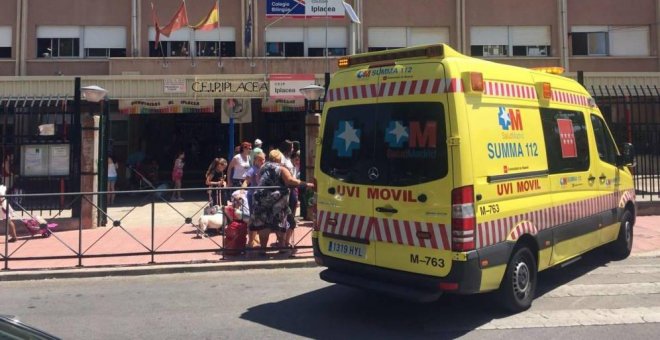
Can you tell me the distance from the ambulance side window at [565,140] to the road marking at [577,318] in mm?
1575

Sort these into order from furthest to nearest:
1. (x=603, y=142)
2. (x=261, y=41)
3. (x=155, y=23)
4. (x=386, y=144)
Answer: (x=261, y=41) < (x=155, y=23) < (x=603, y=142) < (x=386, y=144)

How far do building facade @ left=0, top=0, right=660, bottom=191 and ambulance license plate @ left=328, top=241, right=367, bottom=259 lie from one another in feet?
48.6

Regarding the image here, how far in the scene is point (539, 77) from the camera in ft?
20.0

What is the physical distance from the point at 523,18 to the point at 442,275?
2056 centimetres

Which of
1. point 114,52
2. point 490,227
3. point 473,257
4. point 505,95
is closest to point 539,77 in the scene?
point 505,95

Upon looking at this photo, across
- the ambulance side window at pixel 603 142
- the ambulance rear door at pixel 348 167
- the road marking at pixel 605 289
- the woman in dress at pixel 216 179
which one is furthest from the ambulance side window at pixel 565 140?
the woman in dress at pixel 216 179

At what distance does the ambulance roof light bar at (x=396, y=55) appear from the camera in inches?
199

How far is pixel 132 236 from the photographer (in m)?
9.02

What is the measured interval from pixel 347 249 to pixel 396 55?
210 cm

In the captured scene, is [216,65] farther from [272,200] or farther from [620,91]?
[620,91]

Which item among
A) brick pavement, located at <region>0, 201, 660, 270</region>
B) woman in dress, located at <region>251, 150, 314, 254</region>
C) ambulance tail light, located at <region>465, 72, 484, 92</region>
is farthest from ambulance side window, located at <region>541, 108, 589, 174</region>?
woman in dress, located at <region>251, 150, 314, 254</region>

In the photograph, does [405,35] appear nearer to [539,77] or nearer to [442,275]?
[539,77]

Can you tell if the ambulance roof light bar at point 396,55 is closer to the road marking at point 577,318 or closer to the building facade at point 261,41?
the road marking at point 577,318

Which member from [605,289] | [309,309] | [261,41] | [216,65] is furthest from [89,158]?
[261,41]
